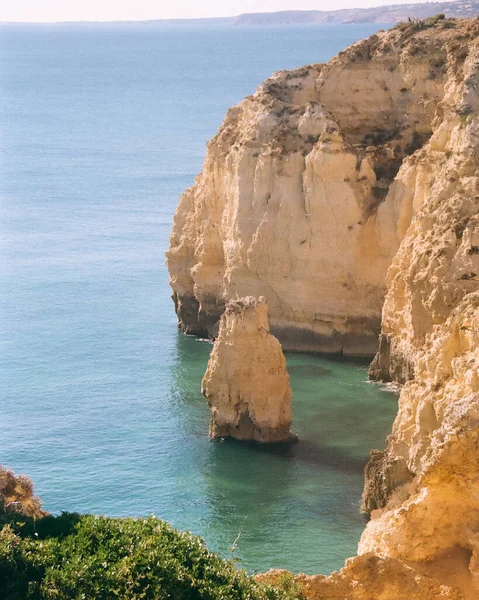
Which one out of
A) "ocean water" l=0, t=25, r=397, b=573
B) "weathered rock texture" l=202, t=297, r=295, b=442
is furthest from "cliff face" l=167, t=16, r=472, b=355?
"weathered rock texture" l=202, t=297, r=295, b=442

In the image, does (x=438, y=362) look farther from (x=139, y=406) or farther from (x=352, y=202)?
(x=352, y=202)

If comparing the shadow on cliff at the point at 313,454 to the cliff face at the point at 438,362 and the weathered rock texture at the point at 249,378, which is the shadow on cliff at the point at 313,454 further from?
the cliff face at the point at 438,362

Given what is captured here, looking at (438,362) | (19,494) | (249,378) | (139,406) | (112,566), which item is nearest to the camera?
A: (112,566)

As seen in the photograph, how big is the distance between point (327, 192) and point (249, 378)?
13010 millimetres

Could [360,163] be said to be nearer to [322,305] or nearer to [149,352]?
[322,305]

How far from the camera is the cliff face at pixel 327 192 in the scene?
57062 mm

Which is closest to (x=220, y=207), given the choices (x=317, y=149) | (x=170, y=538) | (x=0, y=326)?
(x=317, y=149)

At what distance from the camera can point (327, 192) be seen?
5722 centimetres

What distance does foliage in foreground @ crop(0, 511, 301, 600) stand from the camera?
2578 centimetres

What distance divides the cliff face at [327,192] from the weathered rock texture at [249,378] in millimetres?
10394

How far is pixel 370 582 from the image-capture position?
27.5 m

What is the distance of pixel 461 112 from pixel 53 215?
42867mm

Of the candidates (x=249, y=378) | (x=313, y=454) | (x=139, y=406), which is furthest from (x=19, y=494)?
(x=139, y=406)

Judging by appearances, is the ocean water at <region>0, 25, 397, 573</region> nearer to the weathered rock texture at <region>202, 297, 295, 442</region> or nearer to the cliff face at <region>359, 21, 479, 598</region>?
the weathered rock texture at <region>202, 297, 295, 442</region>
